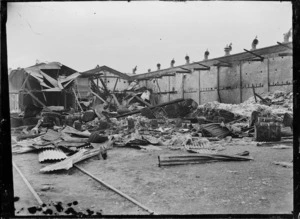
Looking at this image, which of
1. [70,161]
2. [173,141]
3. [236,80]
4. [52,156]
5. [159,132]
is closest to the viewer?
[70,161]

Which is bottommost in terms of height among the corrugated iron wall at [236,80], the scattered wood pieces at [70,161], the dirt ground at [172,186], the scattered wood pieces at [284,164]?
the dirt ground at [172,186]

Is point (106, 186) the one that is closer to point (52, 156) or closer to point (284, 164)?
point (52, 156)

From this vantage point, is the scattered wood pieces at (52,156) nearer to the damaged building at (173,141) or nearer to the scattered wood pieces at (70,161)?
the damaged building at (173,141)

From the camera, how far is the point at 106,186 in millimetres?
4809

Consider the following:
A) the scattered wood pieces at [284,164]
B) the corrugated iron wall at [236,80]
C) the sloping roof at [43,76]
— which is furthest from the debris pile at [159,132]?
the sloping roof at [43,76]

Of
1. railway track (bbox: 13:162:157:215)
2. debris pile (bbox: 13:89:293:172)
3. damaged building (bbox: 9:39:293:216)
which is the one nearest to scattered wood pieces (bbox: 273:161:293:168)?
damaged building (bbox: 9:39:293:216)

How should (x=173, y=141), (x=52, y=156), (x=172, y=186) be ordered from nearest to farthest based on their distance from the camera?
(x=172, y=186)
(x=52, y=156)
(x=173, y=141)

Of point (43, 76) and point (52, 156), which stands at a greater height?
point (43, 76)

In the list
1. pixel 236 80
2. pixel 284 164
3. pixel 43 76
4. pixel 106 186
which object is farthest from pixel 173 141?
pixel 236 80

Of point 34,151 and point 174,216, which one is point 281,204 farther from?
point 34,151

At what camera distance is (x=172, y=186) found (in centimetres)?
477

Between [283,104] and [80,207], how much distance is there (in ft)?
48.9

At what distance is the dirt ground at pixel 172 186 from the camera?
3.82 metres

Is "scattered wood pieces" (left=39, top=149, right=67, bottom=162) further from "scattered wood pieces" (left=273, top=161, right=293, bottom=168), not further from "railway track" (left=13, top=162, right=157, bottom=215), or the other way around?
"scattered wood pieces" (left=273, top=161, right=293, bottom=168)
